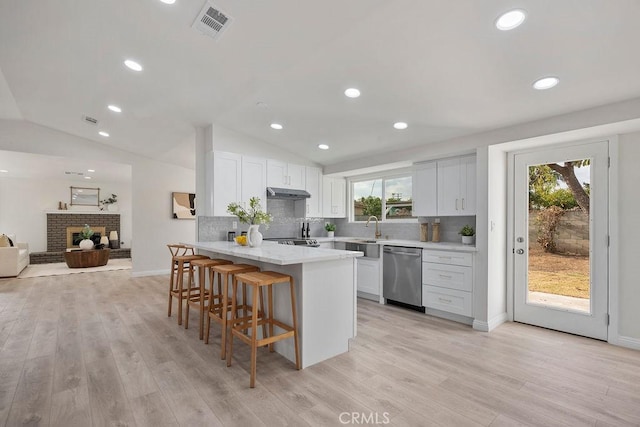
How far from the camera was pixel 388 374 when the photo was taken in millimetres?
2451

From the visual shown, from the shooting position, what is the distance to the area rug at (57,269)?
6.74 meters

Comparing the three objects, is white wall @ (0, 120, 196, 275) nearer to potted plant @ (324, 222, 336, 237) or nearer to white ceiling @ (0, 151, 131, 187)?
white ceiling @ (0, 151, 131, 187)

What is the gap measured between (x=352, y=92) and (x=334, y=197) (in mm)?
2924

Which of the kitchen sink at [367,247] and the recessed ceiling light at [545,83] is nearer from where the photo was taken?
the recessed ceiling light at [545,83]

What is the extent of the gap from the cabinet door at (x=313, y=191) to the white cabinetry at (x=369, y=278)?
1.25m

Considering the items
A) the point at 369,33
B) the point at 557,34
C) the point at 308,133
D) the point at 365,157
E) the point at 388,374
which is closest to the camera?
the point at 557,34

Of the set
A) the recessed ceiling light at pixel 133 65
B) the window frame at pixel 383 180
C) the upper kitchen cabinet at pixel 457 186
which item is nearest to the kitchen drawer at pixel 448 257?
the upper kitchen cabinet at pixel 457 186

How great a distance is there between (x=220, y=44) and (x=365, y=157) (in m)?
2.97

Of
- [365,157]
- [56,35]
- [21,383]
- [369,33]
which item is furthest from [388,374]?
[56,35]

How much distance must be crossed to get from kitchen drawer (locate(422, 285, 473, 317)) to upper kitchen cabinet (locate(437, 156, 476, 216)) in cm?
100

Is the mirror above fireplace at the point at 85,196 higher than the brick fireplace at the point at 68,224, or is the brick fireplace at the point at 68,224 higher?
the mirror above fireplace at the point at 85,196

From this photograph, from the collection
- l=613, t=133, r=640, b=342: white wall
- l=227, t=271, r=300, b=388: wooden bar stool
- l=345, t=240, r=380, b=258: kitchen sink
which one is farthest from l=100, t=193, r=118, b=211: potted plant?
l=613, t=133, r=640, b=342: white wall

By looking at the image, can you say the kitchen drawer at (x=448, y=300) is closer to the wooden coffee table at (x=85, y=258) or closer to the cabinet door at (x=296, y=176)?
the cabinet door at (x=296, y=176)

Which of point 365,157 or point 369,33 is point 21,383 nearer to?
point 369,33
